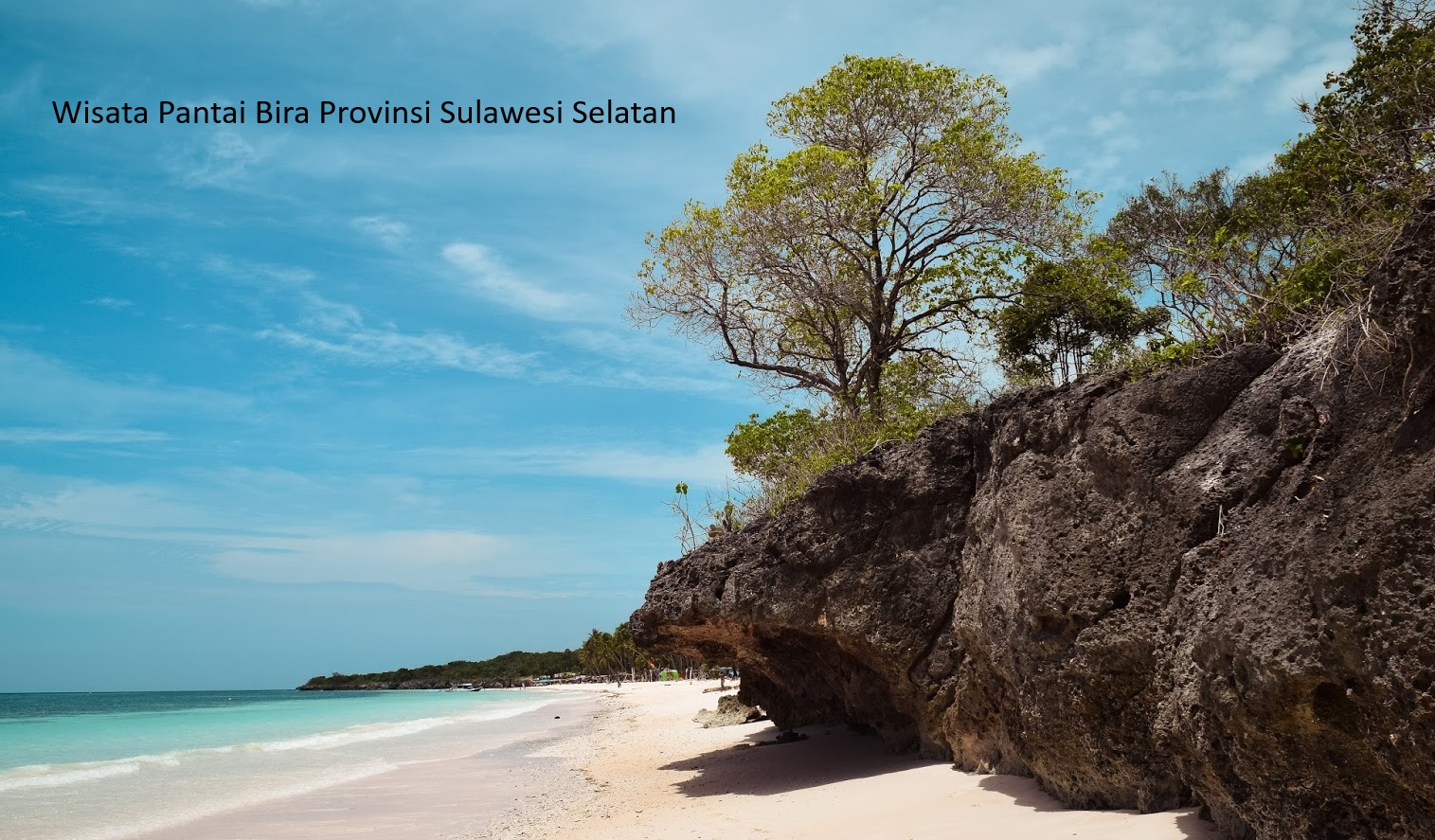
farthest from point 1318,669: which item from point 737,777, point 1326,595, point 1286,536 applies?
point 737,777

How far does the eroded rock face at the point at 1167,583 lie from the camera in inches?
181

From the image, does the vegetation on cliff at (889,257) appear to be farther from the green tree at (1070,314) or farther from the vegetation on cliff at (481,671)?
the vegetation on cliff at (481,671)

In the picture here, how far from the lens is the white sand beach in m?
7.81

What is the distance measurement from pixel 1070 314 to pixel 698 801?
11.1 meters

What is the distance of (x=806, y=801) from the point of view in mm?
10180

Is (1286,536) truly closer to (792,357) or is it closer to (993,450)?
(993,450)

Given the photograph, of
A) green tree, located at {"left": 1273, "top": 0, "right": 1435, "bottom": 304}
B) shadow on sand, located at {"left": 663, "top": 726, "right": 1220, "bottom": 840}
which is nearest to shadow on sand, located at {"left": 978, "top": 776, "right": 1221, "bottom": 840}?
shadow on sand, located at {"left": 663, "top": 726, "right": 1220, "bottom": 840}

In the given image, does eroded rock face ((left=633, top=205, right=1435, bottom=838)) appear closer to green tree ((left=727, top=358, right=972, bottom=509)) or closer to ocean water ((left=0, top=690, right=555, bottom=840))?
green tree ((left=727, top=358, right=972, bottom=509))

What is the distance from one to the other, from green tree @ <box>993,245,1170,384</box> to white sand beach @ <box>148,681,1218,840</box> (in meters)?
7.90

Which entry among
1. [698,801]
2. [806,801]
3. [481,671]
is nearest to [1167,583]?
[806,801]

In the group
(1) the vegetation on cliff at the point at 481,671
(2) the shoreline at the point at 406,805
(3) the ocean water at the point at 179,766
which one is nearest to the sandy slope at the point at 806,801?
(2) the shoreline at the point at 406,805

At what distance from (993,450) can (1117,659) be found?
304 cm

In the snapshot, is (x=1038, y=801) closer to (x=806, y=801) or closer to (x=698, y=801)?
(x=806, y=801)

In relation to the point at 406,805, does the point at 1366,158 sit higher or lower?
higher
